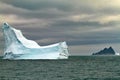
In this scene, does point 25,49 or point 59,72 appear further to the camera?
point 25,49

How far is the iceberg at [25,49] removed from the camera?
94.1 metres

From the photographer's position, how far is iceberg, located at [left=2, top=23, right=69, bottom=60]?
3703 inches

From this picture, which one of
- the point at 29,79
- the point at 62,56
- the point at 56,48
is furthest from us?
the point at 62,56

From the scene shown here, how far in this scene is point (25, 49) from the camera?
313 ft

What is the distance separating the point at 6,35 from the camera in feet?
324

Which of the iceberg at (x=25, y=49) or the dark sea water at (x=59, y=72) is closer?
the dark sea water at (x=59, y=72)

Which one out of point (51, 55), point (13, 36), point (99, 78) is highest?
point (13, 36)

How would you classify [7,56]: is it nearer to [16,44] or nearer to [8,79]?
[16,44]

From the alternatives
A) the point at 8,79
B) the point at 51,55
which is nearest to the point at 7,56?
the point at 51,55

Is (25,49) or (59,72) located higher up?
(25,49)

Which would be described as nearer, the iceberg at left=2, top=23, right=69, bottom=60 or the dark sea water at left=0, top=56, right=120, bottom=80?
the dark sea water at left=0, top=56, right=120, bottom=80

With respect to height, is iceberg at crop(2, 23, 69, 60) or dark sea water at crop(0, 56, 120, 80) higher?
iceberg at crop(2, 23, 69, 60)

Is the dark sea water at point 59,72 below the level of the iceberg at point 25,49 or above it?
below

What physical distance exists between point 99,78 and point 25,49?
51.9m
